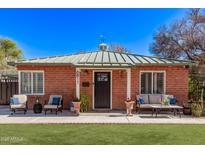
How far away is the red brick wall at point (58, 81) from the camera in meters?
17.1

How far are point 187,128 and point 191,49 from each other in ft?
67.6

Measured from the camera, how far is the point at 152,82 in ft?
55.8

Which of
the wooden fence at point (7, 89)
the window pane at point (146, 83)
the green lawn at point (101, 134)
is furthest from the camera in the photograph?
the wooden fence at point (7, 89)

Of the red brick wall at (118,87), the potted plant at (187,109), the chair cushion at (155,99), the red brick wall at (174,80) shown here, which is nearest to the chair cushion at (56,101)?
the red brick wall at (118,87)

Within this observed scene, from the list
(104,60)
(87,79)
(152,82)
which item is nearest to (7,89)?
(87,79)

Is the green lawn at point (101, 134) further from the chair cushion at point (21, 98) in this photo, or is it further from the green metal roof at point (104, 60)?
the green metal roof at point (104, 60)

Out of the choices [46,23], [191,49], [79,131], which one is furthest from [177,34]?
[79,131]

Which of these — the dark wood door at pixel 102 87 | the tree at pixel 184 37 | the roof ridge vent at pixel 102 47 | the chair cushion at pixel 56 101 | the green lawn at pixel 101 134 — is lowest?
the green lawn at pixel 101 134

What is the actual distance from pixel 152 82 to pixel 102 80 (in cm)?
284

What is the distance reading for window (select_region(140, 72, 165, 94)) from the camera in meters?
17.0

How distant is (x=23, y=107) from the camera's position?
612 inches

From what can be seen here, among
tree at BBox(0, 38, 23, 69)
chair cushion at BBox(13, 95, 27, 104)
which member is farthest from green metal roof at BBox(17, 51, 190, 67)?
tree at BBox(0, 38, 23, 69)

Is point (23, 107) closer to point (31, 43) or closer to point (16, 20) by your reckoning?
point (16, 20)

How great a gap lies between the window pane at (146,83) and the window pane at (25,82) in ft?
21.3
